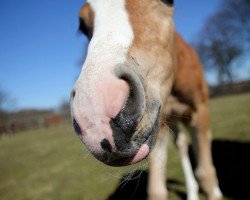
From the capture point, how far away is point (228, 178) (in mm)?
4453

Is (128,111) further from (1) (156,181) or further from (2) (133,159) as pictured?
(1) (156,181)

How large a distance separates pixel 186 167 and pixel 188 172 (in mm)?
129

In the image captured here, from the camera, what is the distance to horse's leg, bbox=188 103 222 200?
3.74 meters

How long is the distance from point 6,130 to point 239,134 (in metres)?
30.5

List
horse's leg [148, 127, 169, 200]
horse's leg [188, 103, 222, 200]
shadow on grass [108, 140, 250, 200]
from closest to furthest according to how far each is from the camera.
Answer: horse's leg [148, 127, 169, 200]
horse's leg [188, 103, 222, 200]
shadow on grass [108, 140, 250, 200]

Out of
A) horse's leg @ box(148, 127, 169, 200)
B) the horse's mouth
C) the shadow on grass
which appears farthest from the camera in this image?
the shadow on grass

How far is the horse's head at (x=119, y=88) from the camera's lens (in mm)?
1622

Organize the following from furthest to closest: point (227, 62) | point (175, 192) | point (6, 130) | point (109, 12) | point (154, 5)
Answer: point (227, 62) → point (6, 130) → point (175, 192) → point (154, 5) → point (109, 12)

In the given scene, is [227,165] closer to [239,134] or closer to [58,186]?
[239,134]

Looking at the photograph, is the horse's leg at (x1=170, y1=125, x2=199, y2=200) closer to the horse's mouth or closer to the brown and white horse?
the brown and white horse

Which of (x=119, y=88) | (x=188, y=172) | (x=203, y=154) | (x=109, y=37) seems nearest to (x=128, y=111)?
(x=119, y=88)

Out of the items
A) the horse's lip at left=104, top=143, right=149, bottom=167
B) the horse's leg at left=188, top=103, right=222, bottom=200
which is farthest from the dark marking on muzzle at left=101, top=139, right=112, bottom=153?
the horse's leg at left=188, top=103, right=222, bottom=200

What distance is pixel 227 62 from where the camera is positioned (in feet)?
127

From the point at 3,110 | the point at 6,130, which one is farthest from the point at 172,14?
the point at 3,110
